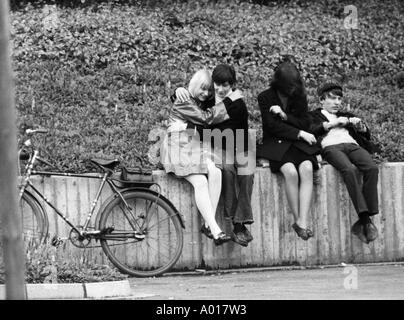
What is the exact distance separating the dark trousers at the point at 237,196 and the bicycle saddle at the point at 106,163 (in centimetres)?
100

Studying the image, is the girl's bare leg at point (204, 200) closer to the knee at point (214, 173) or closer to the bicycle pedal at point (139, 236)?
the knee at point (214, 173)

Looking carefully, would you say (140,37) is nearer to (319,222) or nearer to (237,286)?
(319,222)

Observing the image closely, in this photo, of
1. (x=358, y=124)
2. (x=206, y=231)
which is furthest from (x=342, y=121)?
(x=206, y=231)

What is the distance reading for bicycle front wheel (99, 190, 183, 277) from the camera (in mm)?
9945

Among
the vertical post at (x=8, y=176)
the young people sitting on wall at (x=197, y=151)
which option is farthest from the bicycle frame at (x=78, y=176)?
the vertical post at (x=8, y=176)

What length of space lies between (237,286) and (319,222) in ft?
5.82

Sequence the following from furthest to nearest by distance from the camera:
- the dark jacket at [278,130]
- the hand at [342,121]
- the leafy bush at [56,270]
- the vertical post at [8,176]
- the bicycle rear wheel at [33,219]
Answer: the hand at [342,121] < the dark jacket at [278,130] < the bicycle rear wheel at [33,219] < the leafy bush at [56,270] < the vertical post at [8,176]

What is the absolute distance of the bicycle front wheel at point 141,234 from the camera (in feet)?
32.6

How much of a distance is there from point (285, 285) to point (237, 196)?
52.1 inches

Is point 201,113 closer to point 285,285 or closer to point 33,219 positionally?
point 33,219

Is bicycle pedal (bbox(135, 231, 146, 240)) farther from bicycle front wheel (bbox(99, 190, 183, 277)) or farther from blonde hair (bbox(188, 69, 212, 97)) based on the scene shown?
blonde hair (bbox(188, 69, 212, 97))

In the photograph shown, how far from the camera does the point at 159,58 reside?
1341cm

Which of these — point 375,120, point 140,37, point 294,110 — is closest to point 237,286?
point 294,110

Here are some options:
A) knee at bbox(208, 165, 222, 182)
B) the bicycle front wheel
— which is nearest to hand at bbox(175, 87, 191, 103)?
knee at bbox(208, 165, 222, 182)
